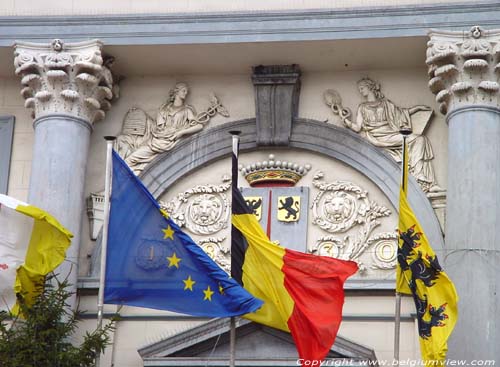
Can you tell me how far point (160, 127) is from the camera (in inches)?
836

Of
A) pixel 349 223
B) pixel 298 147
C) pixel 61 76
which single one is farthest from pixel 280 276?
pixel 61 76

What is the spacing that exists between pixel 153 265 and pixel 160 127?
11.9 feet

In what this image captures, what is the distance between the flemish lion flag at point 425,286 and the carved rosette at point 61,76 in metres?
4.83

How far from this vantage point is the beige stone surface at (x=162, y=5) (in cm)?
2064

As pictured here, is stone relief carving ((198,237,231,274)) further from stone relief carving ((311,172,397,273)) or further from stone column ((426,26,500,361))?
stone column ((426,26,500,361))

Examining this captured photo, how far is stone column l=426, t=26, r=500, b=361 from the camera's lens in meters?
18.7

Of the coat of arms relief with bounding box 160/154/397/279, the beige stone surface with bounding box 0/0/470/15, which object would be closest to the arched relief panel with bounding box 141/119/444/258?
Answer: the coat of arms relief with bounding box 160/154/397/279

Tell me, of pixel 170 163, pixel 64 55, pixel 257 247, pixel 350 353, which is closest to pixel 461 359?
pixel 350 353

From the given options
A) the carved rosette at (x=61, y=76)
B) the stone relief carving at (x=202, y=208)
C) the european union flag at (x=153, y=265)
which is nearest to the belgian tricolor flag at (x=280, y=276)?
the european union flag at (x=153, y=265)

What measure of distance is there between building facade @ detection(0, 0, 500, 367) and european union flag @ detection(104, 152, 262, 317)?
1485mm

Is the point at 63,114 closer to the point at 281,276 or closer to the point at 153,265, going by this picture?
the point at 153,265

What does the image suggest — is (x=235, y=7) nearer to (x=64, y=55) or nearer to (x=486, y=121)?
(x=64, y=55)

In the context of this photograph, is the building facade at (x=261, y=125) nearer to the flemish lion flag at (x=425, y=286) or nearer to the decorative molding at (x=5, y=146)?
the decorative molding at (x=5, y=146)

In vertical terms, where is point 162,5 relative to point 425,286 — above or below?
above
